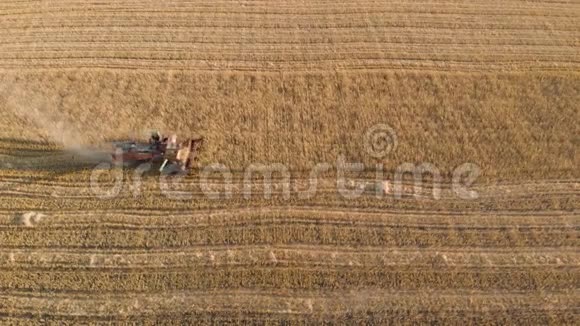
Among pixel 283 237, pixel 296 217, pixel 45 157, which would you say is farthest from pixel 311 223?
pixel 45 157

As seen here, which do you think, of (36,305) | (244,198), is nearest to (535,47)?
(244,198)

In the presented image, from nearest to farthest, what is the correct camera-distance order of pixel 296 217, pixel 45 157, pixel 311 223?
pixel 311 223
pixel 296 217
pixel 45 157

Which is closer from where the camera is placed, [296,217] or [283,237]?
[283,237]

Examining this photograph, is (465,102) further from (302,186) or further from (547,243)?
(302,186)

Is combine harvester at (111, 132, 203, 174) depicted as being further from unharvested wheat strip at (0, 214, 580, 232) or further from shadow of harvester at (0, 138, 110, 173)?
unharvested wheat strip at (0, 214, 580, 232)

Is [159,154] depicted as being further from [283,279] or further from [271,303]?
[271,303]

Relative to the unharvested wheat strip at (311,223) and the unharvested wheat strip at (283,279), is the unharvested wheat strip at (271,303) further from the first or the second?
the unharvested wheat strip at (311,223)
